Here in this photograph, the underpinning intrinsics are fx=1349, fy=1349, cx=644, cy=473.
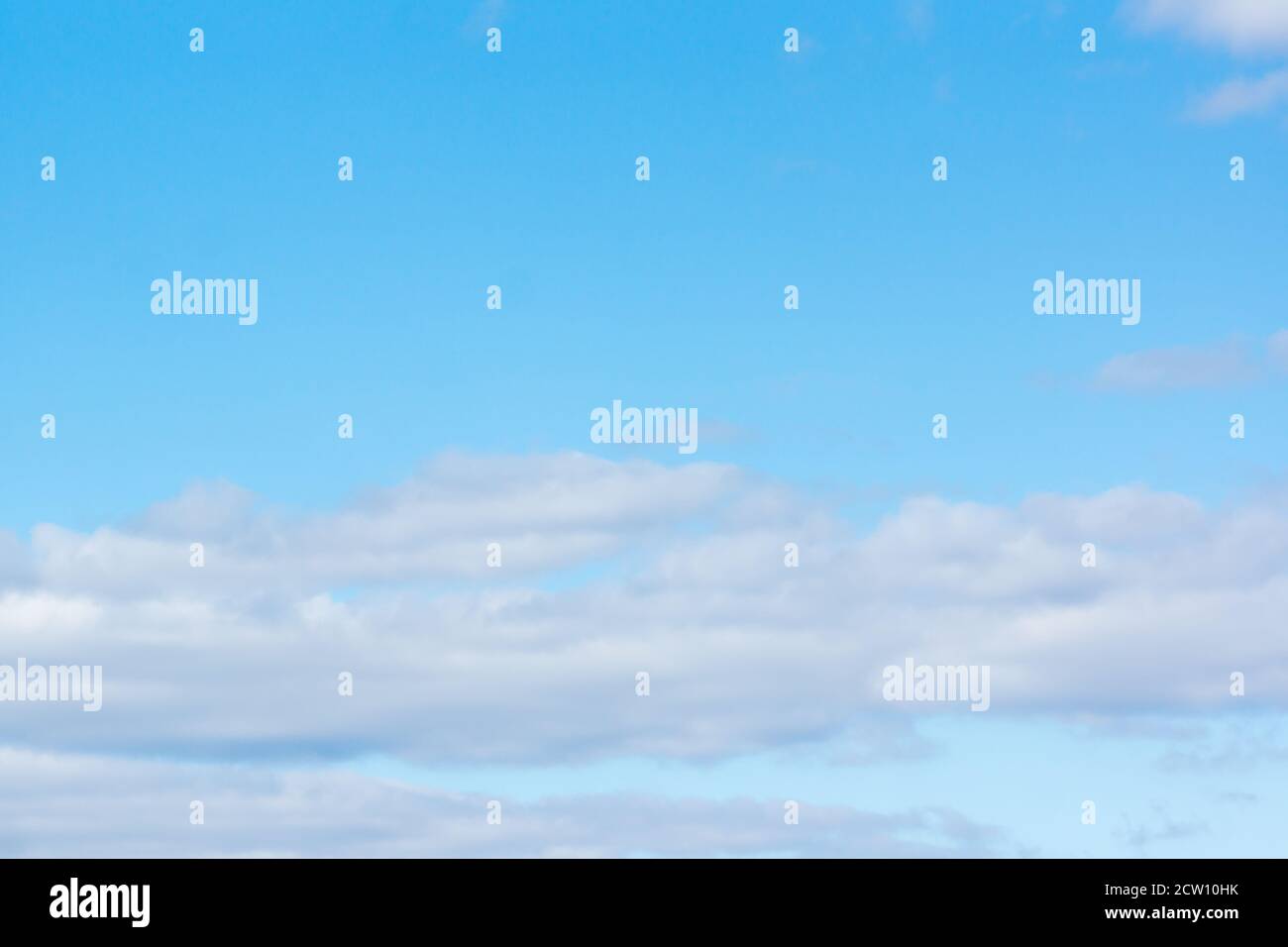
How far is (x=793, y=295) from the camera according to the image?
61875 millimetres
